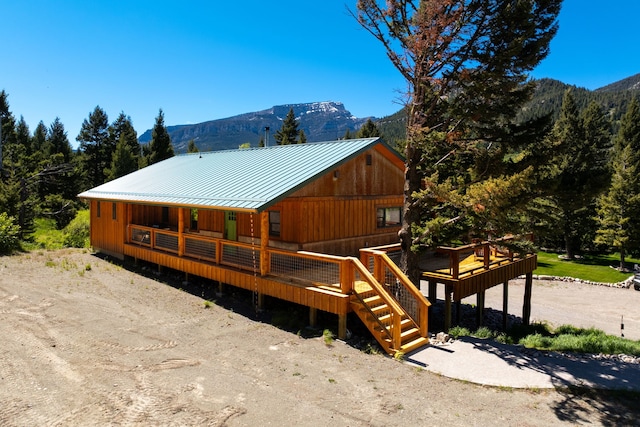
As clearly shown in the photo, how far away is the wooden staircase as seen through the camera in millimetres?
9109

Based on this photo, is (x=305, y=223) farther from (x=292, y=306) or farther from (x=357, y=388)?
(x=357, y=388)

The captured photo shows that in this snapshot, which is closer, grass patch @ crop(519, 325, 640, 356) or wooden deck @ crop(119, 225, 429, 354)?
wooden deck @ crop(119, 225, 429, 354)

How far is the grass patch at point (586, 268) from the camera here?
29.4 meters

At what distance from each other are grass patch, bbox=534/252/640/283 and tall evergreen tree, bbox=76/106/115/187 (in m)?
48.9

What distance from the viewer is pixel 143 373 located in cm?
763

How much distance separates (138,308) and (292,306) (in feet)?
14.5

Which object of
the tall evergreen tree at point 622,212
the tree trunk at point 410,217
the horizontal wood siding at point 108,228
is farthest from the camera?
the tall evergreen tree at point 622,212

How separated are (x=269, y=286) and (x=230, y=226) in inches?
182

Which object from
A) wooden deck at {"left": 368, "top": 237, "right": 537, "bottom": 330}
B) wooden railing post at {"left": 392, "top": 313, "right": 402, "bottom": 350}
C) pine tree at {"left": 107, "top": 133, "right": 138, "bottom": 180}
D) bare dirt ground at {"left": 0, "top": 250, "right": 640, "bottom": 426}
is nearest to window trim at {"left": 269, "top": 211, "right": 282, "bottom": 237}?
bare dirt ground at {"left": 0, "top": 250, "right": 640, "bottom": 426}

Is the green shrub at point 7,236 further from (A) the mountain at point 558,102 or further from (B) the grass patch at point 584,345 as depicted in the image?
(A) the mountain at point 558,102

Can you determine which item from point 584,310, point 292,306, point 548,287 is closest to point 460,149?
point 292,306

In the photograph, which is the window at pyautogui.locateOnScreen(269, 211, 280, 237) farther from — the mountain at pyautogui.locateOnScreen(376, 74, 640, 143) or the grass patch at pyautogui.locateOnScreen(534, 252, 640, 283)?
the mountain at pyautogui.locateOnScreen(376, 74, 640, 143)

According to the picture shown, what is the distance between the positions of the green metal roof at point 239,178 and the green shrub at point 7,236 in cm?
428

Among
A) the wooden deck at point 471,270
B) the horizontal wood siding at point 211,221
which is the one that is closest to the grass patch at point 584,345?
the wooden deck at point 471,270
